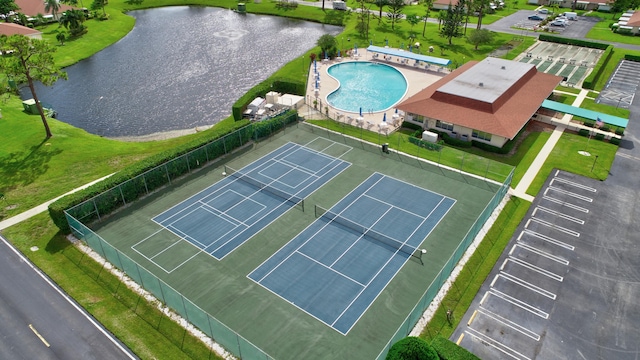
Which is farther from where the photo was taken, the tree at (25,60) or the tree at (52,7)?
the tree at (52,7)

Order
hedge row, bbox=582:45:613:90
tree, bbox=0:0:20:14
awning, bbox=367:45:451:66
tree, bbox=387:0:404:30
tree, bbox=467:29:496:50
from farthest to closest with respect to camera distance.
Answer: tree, bbox=0:0:20:14
tree, bbox=387:0:404:30
tree, bbox=467:29:496:50
awning, bbox=367:45:451:66
hedge row, bbox=582:45:613:90

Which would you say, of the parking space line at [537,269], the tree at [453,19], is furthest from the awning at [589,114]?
the tree at [453,19]

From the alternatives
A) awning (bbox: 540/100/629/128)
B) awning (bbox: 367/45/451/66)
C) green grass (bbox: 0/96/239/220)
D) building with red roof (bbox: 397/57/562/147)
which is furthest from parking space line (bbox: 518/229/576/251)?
awning (bbox: 367/45/451/66)

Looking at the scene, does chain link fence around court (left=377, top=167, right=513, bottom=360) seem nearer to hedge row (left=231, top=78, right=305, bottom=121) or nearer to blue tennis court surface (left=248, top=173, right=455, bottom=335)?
blue tennis court surface (left=248, top=173, right=455, bottom=335)

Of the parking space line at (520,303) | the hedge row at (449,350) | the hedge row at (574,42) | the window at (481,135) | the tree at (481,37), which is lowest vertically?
the parking space line at (520,303)

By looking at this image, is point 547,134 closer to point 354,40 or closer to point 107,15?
point 354,40

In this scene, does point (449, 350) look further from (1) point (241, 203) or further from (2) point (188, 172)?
(2) point (188, 172)

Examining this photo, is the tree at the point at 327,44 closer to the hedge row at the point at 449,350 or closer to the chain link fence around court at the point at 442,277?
the chain link fence around court at the point at 442,277
